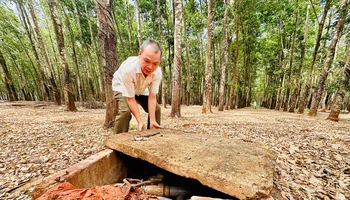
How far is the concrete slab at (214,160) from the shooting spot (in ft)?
3.53

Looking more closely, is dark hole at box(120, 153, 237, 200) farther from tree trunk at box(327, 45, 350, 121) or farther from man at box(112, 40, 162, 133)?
tree trunk at box(327, 45, 350, 121)

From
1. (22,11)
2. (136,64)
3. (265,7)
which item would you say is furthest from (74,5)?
(265,7)

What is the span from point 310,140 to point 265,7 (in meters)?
10.3

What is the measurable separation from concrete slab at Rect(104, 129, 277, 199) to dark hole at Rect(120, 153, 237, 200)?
0.52 feet

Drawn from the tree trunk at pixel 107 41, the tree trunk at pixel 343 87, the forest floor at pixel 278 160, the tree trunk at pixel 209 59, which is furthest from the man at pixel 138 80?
the tree trunk at pixel 343 87

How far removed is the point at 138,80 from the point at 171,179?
1489 mm

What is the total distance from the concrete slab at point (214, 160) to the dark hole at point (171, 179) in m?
0.16

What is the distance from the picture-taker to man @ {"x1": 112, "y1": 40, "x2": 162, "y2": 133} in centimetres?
203

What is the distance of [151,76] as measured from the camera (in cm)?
241

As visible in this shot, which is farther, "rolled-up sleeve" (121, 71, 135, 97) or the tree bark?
the tree bark

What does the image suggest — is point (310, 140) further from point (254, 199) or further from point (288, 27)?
point (288, 27)

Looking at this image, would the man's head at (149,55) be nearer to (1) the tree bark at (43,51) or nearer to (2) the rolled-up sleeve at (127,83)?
(2) the rolled-up sleeve at (127,83)

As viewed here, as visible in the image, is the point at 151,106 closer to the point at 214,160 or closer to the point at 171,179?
the point at 171,179

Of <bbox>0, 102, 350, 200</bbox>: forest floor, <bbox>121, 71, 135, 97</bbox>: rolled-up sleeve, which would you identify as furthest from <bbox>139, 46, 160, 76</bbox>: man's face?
<bbox>0, 102, 350, 200</bbox>: forest floor
